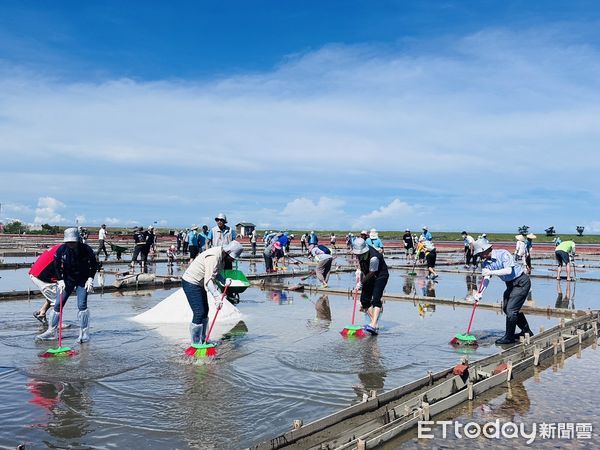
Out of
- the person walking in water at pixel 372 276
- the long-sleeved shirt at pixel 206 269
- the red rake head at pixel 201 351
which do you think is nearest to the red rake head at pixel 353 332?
the person walking in water at pixel 372 276

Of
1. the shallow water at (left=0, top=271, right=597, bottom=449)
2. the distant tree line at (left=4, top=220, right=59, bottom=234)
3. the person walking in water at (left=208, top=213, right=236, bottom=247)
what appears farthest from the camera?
the distant tree line at (left=4, top=220, right=59, bottom=234)

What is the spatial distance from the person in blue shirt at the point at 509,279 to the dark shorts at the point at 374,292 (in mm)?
1550

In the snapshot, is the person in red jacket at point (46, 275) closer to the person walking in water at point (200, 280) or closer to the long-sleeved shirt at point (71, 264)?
the long-sleeved shirt at point (71, 264)

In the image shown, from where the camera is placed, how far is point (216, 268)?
8.09 m

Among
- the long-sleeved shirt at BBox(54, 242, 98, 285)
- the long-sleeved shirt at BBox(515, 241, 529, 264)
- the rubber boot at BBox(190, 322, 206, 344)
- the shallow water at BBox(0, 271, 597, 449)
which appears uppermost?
the long-sleeved shirt at BBox(515, 241, 529, 264)

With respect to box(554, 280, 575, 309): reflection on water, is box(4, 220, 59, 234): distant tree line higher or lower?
higher

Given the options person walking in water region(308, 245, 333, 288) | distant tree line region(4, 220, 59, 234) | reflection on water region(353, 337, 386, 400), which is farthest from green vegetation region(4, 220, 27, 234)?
reflection on water region(353, 337, 386, 400)

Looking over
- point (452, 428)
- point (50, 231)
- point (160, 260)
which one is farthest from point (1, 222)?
→ point (452, 428)

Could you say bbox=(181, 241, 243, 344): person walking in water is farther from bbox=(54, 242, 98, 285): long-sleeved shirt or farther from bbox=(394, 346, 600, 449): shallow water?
bbox=(394, 346, 600, 449): shallow water

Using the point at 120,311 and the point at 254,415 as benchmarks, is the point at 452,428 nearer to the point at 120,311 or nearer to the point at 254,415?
the point at 254,415

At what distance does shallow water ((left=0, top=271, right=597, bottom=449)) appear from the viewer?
5297mm

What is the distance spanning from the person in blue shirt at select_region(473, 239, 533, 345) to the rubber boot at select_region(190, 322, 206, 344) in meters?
4.36

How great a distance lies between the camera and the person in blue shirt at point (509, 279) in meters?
9.02

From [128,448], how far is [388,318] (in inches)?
307
